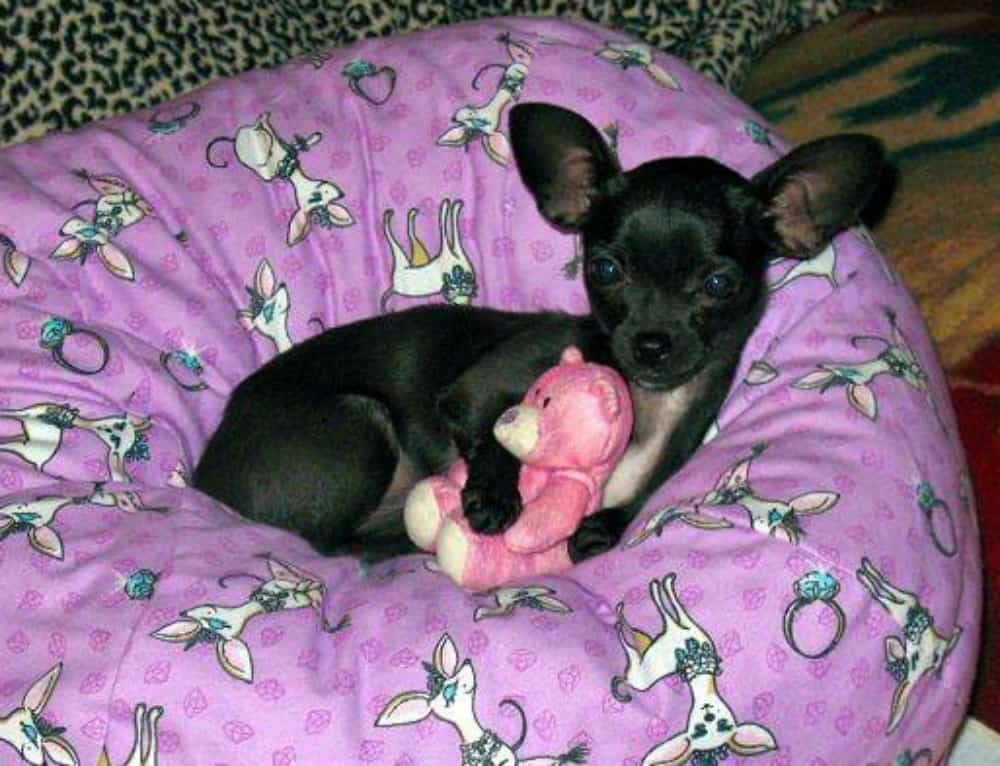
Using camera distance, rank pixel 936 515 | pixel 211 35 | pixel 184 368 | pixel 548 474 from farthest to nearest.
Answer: pixel 211 35
pixel 184 368
pixel 548 474
pixel 936 515

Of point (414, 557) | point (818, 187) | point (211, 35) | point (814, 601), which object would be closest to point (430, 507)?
point (414, 557)

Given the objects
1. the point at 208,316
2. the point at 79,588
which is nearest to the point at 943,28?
the point at 208,316

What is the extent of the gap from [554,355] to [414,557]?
0.43m

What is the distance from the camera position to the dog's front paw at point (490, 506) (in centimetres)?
252

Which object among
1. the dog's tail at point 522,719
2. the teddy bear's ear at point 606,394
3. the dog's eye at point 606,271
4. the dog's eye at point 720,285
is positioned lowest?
the dog's tail at point 522,719

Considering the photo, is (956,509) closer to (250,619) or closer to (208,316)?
(250,619)

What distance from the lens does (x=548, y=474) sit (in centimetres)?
261

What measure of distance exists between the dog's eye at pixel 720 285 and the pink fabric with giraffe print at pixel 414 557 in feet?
0.66

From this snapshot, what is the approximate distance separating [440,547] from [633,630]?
1.47ft

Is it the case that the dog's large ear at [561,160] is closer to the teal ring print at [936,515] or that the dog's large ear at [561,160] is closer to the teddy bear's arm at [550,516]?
the teddy bear's arm at [550,516]

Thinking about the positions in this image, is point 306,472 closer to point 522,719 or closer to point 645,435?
point 645,435

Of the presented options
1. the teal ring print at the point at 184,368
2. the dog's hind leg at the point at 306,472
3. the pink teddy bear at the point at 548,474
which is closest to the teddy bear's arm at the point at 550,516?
the pink teddy bear at the point at 548,474

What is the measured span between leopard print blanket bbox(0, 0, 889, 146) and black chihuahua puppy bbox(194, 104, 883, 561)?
884 mm

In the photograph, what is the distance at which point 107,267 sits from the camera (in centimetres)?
281
